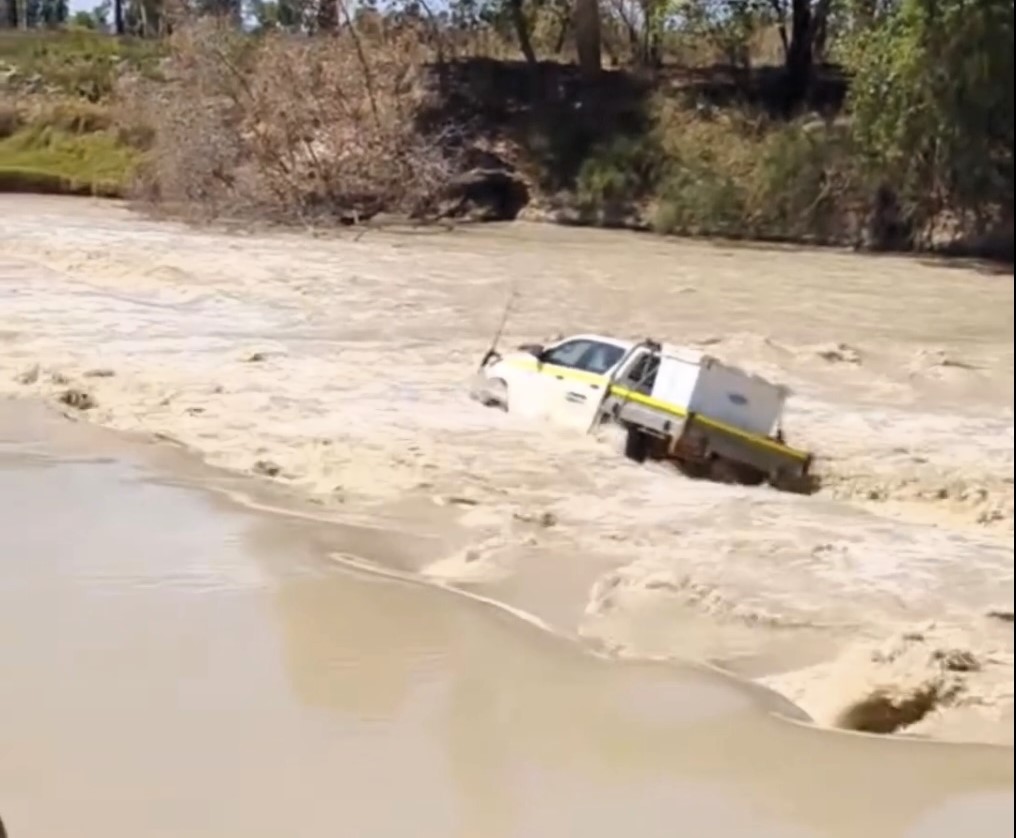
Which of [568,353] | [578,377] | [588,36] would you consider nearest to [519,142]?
[588,36]

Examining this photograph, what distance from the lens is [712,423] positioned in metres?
16.6

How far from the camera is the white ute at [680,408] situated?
16.7m

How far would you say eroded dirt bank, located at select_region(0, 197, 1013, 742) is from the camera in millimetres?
12695

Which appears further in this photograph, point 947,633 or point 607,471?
point 607,471

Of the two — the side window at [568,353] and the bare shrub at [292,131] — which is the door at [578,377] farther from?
the bare shrub at [292,131]

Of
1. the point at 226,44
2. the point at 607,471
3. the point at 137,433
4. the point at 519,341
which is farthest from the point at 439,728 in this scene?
the point at 226,44

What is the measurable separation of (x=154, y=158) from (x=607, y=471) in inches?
1150

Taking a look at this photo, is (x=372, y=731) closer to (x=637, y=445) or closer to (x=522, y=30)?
(x=637, y=445)

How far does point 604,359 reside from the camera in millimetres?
18016

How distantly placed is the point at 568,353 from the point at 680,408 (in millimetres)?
2120

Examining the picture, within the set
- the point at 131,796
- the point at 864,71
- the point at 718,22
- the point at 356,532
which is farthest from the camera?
the point at 718,22

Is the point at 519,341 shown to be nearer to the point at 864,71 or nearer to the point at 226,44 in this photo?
the point at 864,71

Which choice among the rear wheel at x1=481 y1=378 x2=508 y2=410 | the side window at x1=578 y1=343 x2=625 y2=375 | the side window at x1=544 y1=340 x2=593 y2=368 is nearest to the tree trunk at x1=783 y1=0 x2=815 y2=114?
the rear wheel at x1=481 y1=378 x2=508 y2=410

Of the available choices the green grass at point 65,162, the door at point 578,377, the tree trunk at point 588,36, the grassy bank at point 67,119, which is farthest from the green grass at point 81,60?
the door at point 578,377
